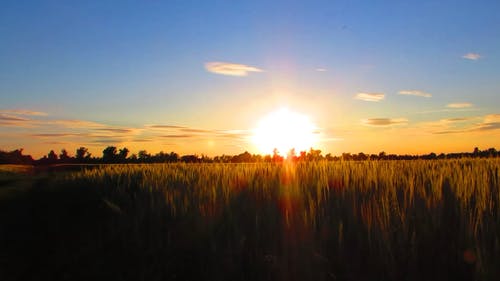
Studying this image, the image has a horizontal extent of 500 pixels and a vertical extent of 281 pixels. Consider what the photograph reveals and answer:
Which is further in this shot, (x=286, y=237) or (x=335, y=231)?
(x=286, y=237)

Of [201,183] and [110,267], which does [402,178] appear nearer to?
[201,183]

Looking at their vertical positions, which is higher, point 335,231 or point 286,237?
point 335,231

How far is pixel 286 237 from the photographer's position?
4488 millimetres

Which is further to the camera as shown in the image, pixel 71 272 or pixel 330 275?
pixel 71 272

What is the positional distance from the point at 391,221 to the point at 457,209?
69cm

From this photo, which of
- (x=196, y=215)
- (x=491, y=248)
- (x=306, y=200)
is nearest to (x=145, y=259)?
(x=196, y=215)

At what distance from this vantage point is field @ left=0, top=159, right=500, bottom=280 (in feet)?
11.9

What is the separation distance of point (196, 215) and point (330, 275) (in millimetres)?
2409

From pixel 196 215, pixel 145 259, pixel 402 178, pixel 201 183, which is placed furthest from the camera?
pixel 201 183

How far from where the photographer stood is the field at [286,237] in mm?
3617

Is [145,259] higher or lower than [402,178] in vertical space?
lower

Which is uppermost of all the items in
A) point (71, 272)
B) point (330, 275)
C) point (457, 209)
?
point (457, 209)

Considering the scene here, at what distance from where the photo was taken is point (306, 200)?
5.39m

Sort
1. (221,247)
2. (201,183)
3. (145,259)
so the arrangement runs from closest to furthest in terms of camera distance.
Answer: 1. (221,247)
2. (145,259)
3. (201,183)
